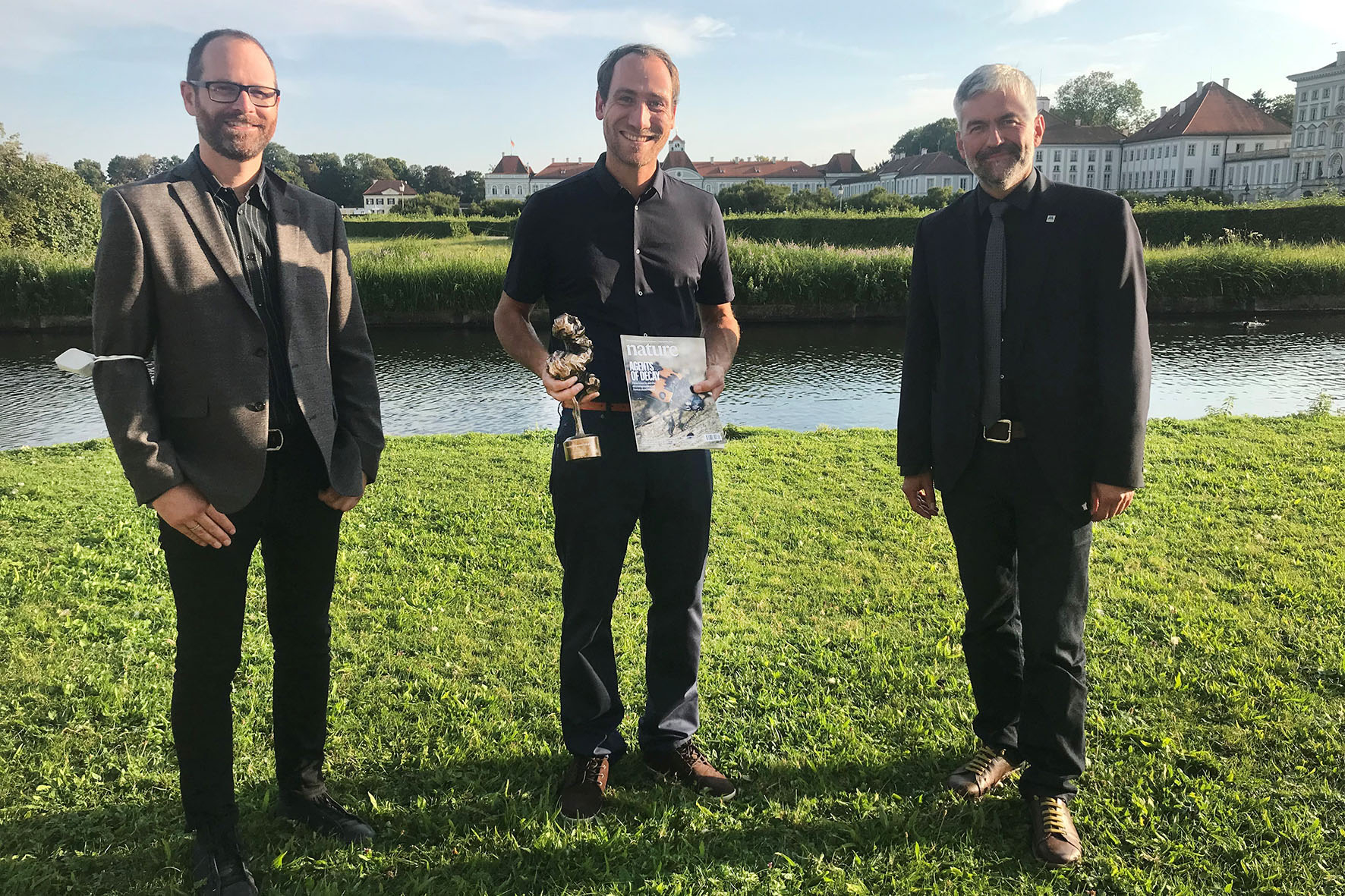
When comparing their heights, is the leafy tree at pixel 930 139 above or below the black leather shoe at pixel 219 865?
above

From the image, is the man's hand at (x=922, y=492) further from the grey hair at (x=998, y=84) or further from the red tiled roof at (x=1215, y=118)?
the red tiled roof at (x=1215, y=118)

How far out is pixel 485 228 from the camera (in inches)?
2203

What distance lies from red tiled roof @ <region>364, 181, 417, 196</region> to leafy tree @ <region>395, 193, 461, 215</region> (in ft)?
126

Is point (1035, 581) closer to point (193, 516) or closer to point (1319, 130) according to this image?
point (193, 516)

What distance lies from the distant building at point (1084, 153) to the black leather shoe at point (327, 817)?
3940 inches

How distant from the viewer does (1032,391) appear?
2.69 m

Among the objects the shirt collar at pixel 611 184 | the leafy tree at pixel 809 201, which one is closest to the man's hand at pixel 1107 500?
the shirt collar at pixel 611 184

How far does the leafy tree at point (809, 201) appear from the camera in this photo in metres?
54.2

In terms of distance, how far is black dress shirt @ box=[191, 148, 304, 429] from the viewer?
8.17ft

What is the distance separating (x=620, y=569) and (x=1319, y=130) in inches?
3842

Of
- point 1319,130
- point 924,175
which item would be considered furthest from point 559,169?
point 1319,130

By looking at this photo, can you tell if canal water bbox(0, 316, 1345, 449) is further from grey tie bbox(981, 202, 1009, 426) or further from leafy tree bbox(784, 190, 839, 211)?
leafy tree bbox(784, 190, 839, 211)

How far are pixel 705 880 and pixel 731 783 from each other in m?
0.47

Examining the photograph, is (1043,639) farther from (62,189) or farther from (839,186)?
(839,186)
